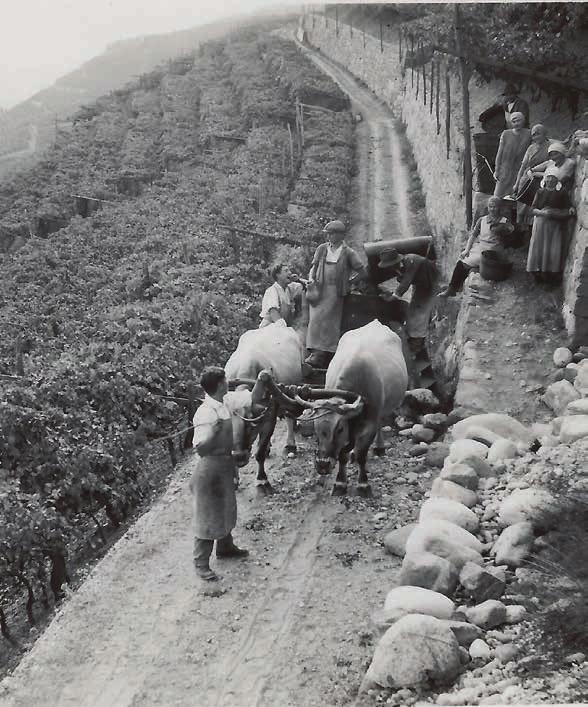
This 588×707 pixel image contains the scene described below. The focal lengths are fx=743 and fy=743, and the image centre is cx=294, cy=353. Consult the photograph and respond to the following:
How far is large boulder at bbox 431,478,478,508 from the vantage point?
737 cm

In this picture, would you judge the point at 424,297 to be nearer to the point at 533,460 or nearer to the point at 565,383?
the point at 565,383

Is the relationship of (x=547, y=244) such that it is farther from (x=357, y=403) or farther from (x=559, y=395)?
(x=357, y=403)

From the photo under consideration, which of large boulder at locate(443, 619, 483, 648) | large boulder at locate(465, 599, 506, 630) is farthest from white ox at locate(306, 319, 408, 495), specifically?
large boulder at locate(443, 619, 483, 648)

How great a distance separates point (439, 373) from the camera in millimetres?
11977

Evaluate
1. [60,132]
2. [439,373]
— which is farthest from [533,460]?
[60,132]

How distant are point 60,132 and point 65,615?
129 feet

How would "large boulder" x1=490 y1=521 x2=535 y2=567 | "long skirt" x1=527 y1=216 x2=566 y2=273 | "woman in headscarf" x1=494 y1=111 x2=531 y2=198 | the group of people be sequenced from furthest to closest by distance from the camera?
"woman in headscarf" x1=494 y1=111 x2=531 y2=198, "long skirt" x1=527 y1=216 x2=566 y2=273, the group of people, "large boulder" x1=490 y1=521 x2=535 y2=567

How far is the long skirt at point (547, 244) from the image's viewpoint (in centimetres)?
1066

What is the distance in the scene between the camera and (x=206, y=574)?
7.30m

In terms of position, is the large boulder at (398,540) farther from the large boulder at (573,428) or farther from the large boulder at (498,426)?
the large boulder at (573,428)

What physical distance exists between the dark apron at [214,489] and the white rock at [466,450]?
8.43ft

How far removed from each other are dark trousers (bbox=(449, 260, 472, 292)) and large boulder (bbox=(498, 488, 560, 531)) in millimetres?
6158

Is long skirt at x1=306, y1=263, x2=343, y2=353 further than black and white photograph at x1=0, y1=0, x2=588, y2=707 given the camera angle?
Yes

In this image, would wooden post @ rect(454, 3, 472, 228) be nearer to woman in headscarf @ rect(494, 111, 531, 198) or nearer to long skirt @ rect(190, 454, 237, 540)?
woman in headscarf @ rect(494, 111, 531, 198)
